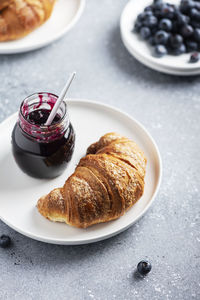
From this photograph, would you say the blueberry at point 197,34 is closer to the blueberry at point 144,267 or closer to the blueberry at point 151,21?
the blueberry at point 151,21

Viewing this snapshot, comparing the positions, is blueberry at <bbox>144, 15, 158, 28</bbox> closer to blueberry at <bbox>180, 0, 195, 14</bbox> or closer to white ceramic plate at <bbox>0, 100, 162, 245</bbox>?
blueberry at <bbox>180, 0, 195, 14</bbox>

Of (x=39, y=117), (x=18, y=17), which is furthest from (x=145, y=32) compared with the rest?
(x=39, y=117)

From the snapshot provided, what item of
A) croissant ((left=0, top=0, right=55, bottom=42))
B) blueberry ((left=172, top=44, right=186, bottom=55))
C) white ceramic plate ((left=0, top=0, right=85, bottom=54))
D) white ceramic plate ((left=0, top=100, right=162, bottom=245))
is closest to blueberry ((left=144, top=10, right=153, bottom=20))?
blueberry ((left=172, top=44, right=186, bottom=55))

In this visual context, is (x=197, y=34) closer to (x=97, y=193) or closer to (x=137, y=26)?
(x=137, y=26)

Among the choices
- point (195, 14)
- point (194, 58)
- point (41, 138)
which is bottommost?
point (194, 58)

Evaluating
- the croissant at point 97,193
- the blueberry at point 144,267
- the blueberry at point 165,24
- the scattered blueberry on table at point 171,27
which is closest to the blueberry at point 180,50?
the scattered blueberry on table at point 171,27

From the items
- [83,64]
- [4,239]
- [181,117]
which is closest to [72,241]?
[4,239]

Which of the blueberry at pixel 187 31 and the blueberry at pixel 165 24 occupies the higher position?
the blueberry at pixel 165 24
